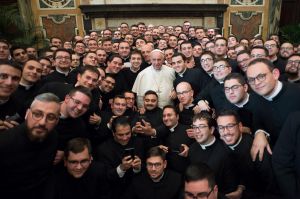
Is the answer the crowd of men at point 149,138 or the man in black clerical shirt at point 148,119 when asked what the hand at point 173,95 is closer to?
the crowd of men at point 149,138

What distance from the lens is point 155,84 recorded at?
5117 millimetres

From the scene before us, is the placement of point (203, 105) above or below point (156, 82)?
below

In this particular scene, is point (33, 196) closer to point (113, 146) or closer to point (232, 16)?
point (113, 146)

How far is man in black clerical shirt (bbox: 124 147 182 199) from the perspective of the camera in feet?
10.4

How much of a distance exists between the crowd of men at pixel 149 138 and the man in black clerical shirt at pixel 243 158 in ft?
0.03

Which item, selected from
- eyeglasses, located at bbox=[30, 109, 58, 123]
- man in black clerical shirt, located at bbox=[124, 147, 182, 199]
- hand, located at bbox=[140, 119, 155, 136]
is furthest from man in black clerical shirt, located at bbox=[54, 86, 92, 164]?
hand, located at bbox=[140, 119, 155, 136]

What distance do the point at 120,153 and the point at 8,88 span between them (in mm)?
1544

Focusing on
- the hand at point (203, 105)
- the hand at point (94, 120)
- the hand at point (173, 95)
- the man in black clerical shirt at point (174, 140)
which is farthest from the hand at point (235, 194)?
the hand at point (173, 95)

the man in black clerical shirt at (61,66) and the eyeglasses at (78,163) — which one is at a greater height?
the man in black clerical shirt at (61,66)

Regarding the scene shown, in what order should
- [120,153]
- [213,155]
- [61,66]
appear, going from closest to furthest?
[213,155]
[120,153]
[61,66]

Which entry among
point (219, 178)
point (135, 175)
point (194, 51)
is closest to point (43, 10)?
point (194, 51)

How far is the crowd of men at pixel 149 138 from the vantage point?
7.33 feet

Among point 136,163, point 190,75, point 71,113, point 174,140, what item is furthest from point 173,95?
point 71,113

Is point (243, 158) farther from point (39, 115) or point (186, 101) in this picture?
point (39, 115)
